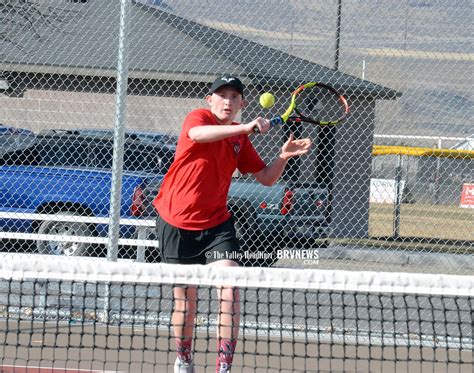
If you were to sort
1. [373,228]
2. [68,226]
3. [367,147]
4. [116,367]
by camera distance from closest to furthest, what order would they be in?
[116,367] < [68,226] < [367,147] < [373,228]

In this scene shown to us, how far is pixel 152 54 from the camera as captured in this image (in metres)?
10.7

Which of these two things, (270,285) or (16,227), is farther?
(16,227)

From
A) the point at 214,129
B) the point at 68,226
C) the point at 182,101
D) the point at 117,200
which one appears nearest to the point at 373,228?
the point at 182,101

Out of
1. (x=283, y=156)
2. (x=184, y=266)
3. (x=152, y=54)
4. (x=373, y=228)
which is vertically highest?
(x=152, y=54)

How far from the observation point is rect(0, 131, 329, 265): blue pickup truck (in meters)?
10.1

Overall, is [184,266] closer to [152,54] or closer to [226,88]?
[226,88]

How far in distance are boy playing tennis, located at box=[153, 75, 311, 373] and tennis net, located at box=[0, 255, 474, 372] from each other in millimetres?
139

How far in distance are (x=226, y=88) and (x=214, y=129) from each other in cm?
35

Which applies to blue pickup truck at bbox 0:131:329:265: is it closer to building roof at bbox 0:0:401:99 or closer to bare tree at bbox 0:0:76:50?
building roof at bbox 0:0:401:99

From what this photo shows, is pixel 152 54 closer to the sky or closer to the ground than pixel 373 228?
closer to the sky

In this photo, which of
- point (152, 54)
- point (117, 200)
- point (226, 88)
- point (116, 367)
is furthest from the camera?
point (152, 54)

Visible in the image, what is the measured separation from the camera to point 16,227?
10234mm

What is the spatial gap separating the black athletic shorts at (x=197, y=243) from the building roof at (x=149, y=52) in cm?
467

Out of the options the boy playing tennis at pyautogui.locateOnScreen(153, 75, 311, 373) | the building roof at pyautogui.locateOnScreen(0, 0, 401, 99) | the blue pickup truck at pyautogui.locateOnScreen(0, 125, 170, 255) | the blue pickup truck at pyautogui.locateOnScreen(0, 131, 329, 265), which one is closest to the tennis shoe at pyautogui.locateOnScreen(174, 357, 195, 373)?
the boy playing tennis at pyautogui.locateOnScreen(153, 75, 311, 373)
